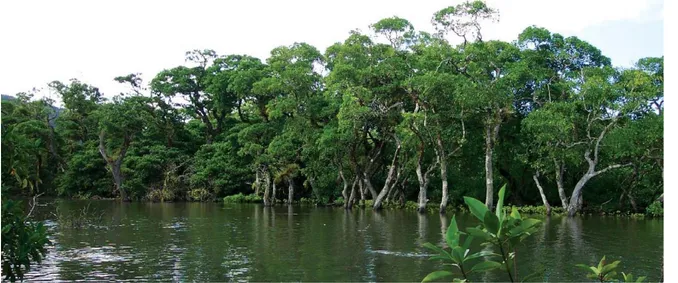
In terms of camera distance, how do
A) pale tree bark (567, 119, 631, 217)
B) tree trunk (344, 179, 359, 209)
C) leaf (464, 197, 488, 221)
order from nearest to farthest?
leaf (464, 197, 488, 221) → pale tree bark (567, 119, 631, 217) → tree trunk (344, 179, 359, 209)

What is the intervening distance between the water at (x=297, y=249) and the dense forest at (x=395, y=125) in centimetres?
406

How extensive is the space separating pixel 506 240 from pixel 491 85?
24.1 m

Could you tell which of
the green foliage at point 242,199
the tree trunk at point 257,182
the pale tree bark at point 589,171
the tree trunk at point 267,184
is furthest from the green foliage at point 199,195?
the pale tree bark at point 589,171

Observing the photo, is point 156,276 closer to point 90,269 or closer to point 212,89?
point 90,269

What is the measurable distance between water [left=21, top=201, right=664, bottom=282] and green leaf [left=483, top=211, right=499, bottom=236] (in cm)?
883

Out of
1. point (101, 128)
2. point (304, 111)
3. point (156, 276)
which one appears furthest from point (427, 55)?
point (101, 128)

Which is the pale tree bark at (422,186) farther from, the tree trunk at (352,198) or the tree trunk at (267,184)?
the tree trunk at (267,184)

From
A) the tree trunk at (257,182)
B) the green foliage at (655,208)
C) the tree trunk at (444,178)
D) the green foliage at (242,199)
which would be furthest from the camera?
the green foliage at (242,199)

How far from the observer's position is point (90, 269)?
11469 millimetres

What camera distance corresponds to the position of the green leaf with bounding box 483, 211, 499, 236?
205 centimetres

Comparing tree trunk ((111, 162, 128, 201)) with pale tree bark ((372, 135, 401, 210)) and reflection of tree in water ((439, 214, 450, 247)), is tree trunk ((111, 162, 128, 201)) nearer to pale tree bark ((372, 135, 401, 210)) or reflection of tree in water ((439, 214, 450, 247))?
pale tree bark ((372, 135, 401, 210))

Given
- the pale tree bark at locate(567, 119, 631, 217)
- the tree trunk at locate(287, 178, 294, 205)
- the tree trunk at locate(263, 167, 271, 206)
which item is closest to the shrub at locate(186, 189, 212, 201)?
the tree trunk at locate(263, 167, 271, 206)

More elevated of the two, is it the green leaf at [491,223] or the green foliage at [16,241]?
the green leaf at [491,223]

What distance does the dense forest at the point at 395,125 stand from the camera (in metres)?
25.0
